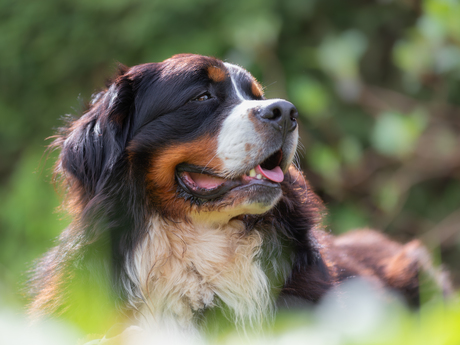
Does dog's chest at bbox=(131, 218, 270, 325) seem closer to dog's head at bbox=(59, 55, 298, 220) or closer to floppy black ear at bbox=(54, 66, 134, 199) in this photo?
dog's head at bbox=(59, 55, 298, 220)

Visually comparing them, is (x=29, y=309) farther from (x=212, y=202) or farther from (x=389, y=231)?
(x=389, y=231)

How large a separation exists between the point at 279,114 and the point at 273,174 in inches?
12.7

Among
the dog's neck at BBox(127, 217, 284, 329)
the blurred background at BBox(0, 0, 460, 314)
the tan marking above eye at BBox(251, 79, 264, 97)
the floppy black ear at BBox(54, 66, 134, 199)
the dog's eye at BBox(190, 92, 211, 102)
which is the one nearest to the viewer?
the dog's neck at BBox(127, 217, 284, 329)

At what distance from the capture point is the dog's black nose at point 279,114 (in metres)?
2.29

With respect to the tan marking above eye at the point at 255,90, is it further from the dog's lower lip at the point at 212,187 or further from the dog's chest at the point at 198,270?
the dog's chest at the point at 198,270

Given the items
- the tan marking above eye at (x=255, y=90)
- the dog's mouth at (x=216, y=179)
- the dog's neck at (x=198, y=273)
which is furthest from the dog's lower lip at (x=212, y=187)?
the tan marking above eye at (x=255, y=90)

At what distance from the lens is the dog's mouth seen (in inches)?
91.4

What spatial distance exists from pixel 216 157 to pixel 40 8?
463cm

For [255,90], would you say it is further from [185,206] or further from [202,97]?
[185,206]

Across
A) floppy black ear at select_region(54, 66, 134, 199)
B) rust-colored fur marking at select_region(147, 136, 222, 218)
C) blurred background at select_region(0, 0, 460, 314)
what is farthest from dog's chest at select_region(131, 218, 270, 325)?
blurred background at select_region(0, 0, 460, 314)

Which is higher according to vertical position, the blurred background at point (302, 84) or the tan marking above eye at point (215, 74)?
the tan marking above eye at point (215, 74)

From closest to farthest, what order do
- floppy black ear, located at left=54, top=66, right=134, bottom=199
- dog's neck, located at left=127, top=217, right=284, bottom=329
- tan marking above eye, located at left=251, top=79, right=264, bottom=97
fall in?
dog's neck, located at left=127, top=217, right=284, bottom=329 < floppy black ear, located at left=54, top=66, right=134, bottom=199 < tan marking above eye, located at left=251, top=79, right=264, bottom=97

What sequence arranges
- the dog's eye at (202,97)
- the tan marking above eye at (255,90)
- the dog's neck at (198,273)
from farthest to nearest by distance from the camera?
the tan marking above eye at (255,90)
the dog's eye at (202,97)
the dog's neck at (198,273)

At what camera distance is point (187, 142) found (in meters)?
2.38
